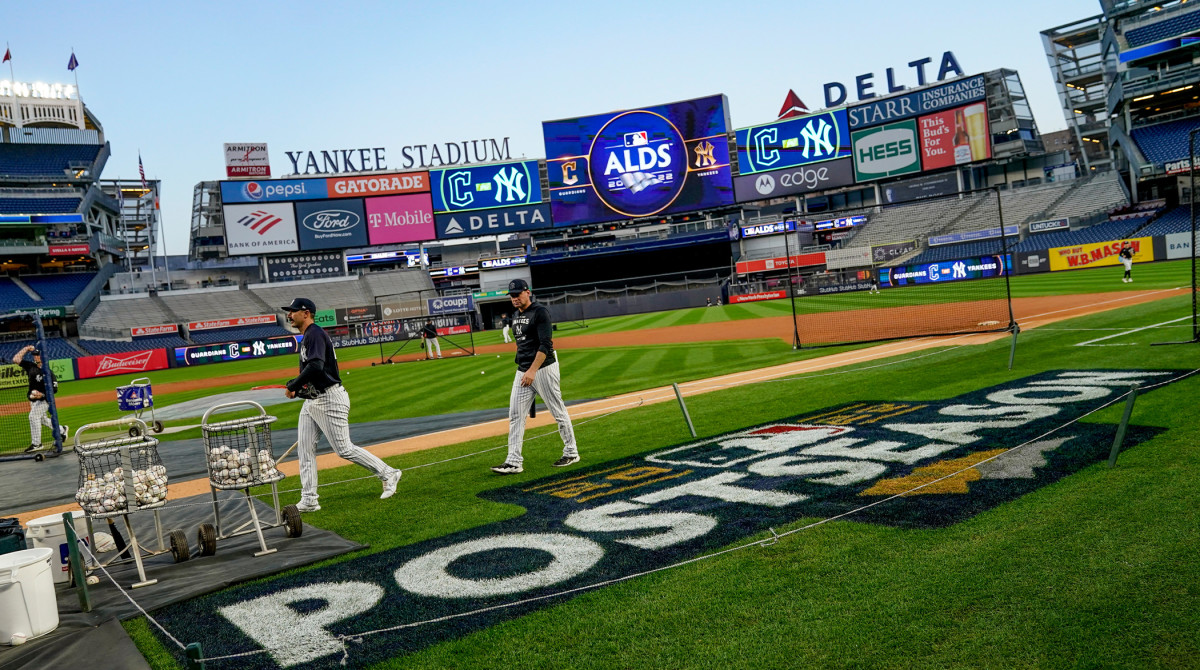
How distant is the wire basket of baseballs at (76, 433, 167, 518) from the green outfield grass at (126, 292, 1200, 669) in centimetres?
136

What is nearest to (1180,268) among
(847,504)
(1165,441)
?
(1165,441)

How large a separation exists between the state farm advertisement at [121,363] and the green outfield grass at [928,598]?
153 feet

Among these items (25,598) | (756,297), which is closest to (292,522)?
(25,598)

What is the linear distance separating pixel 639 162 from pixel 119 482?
58.8 metres

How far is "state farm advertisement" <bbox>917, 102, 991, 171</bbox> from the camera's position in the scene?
56.1 m

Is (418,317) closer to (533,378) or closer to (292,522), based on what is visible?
(533,378)

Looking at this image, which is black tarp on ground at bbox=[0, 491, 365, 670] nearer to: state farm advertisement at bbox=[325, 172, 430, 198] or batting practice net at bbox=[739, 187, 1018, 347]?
batting practice net at bbox=[739, 187, 1018, 347]

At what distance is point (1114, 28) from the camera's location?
55656 mm

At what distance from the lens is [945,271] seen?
4544 cm

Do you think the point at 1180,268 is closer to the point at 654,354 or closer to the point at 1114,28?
the point at 654,354

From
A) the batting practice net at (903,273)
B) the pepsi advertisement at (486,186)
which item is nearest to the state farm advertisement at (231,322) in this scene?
the pepsi advertisement at (486,186)

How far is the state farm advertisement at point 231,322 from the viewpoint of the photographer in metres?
56.9

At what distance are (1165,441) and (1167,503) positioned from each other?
72.4 inches

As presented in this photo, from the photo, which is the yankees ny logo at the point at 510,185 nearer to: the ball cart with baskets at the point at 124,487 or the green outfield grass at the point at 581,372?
the green outfield grass at the point at 581,372
